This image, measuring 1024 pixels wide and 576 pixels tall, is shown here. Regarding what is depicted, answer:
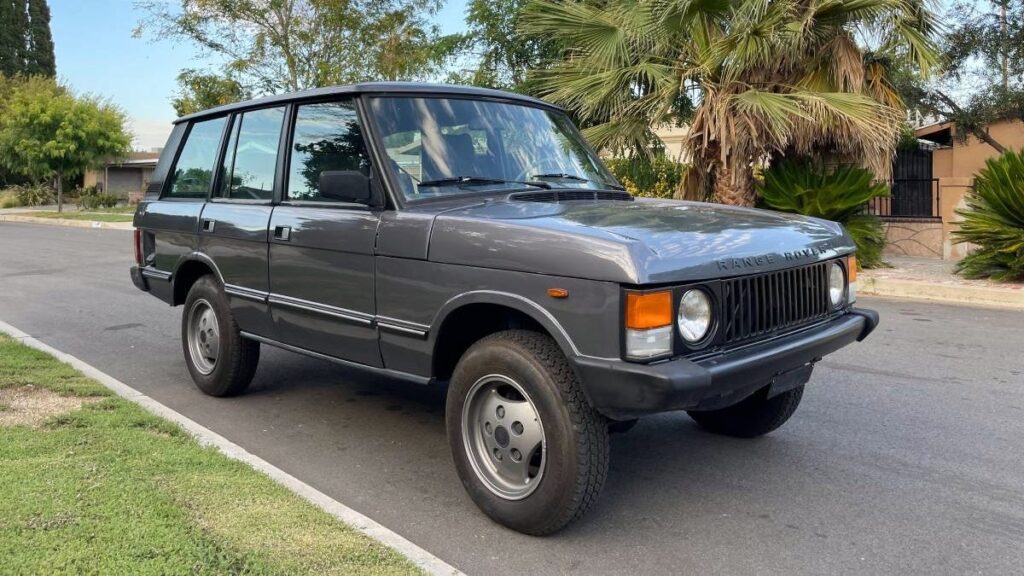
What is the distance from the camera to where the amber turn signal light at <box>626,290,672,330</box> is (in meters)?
3.18

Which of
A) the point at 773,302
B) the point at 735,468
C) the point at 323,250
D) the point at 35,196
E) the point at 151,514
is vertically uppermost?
the point at 35,196

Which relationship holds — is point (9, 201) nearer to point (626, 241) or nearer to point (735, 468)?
point (735, 468)

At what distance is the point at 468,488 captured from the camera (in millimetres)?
3818

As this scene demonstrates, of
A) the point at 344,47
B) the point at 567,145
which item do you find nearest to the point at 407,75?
the point at 344,47

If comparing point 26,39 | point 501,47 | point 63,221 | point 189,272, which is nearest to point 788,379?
point 189,272

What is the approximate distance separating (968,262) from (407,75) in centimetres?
1526

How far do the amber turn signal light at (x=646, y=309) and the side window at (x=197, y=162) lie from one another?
11.9 ft

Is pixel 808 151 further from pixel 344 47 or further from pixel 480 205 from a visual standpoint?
pixel 344 47

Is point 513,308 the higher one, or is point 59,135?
point 59,135

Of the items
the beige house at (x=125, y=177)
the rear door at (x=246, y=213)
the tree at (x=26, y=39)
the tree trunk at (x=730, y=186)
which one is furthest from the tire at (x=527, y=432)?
the tree at (x=26, y=39)

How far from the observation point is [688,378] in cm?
312

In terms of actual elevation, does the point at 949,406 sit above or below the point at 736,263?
below

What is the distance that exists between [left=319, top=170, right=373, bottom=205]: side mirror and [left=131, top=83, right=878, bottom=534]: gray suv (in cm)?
1

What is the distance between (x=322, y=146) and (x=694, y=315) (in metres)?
2.41
